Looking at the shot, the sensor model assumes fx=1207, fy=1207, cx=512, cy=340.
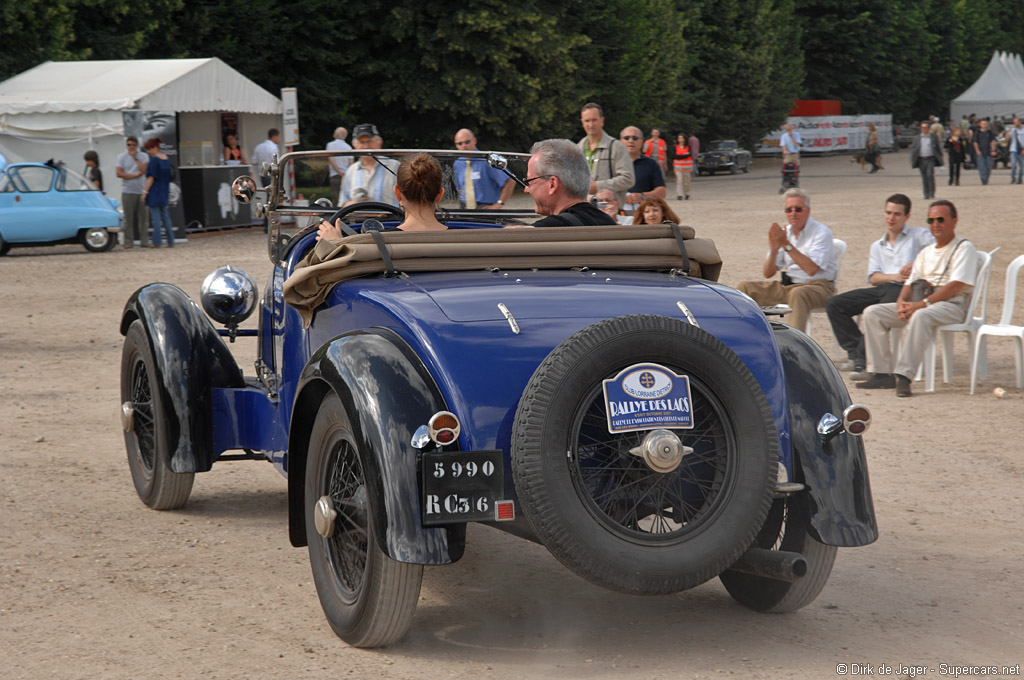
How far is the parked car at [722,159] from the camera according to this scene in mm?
47625

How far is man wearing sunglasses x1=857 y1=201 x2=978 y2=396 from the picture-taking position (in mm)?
8648

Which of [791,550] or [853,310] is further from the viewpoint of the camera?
[853,310]

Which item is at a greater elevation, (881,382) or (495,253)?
(495,253)

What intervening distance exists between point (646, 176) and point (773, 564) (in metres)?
7.63

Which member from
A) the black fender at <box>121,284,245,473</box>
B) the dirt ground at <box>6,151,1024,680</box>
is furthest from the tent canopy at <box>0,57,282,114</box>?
the black fender at <box>121,284,245,473</box>

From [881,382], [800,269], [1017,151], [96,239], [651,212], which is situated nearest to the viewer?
[651,212]

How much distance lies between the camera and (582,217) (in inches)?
192

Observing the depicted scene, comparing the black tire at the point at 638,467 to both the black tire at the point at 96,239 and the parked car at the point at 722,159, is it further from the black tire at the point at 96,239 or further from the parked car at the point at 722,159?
the parked car at the point at 722,159

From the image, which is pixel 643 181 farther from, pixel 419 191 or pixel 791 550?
pixel 791 550

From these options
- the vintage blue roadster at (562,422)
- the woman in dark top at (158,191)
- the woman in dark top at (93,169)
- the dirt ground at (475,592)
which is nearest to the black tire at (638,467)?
the vintage blue roadster at (562,422)

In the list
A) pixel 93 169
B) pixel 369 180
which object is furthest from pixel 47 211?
pixel 369 180

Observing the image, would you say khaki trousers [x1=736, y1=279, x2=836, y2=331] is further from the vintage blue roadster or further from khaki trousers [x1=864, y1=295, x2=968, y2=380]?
the vintage blue roadster

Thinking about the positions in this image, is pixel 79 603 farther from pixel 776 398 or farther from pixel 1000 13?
pixel 1000 13

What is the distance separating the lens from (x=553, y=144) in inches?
194
